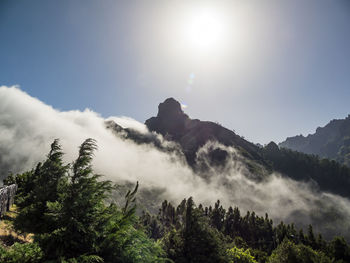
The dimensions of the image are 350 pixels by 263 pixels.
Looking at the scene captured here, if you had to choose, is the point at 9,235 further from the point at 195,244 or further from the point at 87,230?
the point at 195,244

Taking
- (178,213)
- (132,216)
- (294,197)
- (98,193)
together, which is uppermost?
(294,197)

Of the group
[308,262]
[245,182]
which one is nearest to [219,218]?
[308,262]

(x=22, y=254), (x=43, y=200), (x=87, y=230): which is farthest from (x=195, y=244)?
(x=22, y=254)

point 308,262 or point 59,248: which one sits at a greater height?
point 59,248

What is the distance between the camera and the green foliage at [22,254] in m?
7.35

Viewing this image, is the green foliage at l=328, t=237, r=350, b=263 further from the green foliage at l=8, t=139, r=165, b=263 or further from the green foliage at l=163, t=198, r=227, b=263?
the green foliage at l=8, t=139, r=165, b=263

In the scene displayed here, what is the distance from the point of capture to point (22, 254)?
7734mm

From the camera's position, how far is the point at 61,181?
50.4 feet

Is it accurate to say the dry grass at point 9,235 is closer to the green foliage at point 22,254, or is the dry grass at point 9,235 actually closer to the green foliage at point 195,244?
the green foliage at point 22,254

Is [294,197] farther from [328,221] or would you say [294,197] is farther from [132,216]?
[132,216]

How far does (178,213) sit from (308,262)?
250 feet

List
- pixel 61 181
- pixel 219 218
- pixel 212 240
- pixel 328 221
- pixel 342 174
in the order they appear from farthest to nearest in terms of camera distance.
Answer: pixel 342 174 → pixel 328 221 → pixel 219 218 → pixel 212 240 → pixel 61 181

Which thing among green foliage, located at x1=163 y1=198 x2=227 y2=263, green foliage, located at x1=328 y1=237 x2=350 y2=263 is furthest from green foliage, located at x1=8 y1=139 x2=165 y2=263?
green foliage, located at x1=328 y1=237 x2=350 y2=263

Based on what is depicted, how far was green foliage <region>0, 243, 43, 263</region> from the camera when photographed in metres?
7.35
